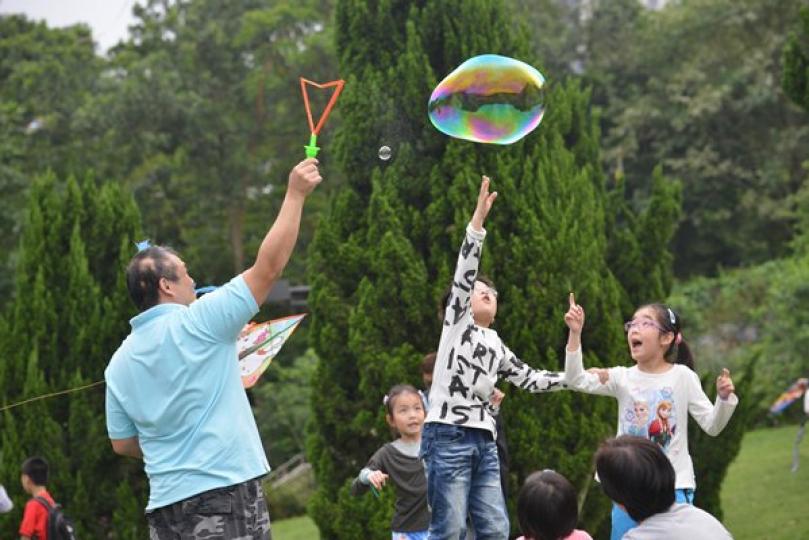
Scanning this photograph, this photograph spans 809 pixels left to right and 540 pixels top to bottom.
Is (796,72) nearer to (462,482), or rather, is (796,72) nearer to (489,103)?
(489,103)

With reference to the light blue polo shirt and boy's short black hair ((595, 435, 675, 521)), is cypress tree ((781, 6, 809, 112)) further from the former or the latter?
the light blue polo shirt

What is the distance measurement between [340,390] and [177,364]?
19.7ft

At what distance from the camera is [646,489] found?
3.76 meters

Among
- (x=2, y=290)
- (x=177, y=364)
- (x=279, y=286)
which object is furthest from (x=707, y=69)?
(x=177, y=364)

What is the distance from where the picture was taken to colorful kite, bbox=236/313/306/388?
596cm

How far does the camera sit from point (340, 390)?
397 inches

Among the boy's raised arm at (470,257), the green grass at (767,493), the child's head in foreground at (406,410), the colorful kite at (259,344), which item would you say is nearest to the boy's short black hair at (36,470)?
the child's head in foreground at (406,410)

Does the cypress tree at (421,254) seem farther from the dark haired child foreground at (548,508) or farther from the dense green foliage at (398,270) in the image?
the dark haired child foreground at (548,508)

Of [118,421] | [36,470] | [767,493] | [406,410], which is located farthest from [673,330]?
[767,493]

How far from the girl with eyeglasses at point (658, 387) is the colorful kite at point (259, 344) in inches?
56.5

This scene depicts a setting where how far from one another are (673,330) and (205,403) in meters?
2.71

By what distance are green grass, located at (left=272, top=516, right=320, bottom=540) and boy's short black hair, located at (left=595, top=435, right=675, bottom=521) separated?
45.9 ft

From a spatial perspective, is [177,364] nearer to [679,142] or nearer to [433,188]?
[433,188]

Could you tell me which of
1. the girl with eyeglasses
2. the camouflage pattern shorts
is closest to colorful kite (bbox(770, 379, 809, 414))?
the girl with eyeglasses
